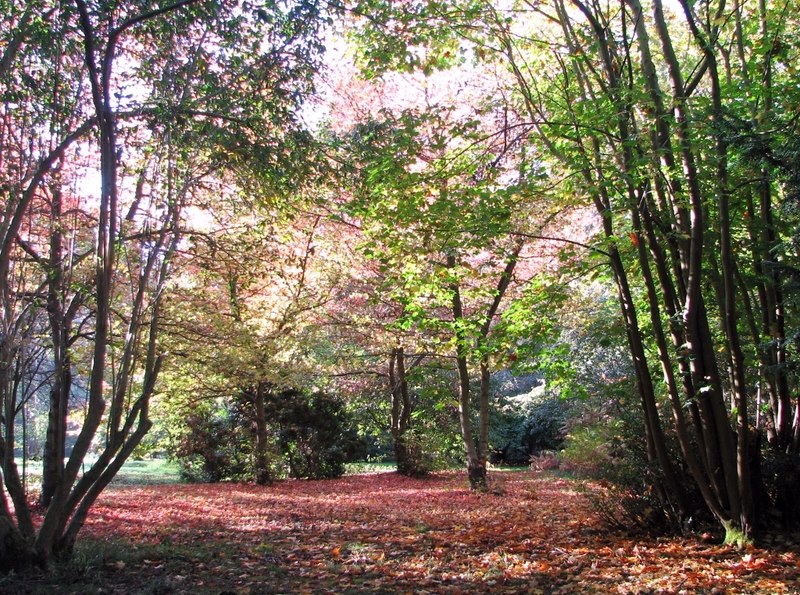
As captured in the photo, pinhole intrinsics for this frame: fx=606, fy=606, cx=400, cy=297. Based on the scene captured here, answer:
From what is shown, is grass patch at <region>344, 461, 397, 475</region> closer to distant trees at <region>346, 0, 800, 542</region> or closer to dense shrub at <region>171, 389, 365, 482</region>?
dense shrub at <region>171, 389, 365, 482</region>

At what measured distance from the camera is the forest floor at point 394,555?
4.79 meters

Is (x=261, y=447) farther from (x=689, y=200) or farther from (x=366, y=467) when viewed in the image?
(x=689, y=200)

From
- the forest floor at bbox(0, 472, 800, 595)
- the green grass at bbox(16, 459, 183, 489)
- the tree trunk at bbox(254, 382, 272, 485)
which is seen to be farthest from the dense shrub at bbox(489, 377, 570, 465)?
the forest floor at bbox(0, 472, 800, 595)

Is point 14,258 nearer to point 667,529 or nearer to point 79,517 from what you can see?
point 79,517

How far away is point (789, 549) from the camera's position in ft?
18.3

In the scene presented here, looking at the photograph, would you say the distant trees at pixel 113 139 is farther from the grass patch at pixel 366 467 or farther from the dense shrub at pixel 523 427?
the dense shrub at pixel 523 427

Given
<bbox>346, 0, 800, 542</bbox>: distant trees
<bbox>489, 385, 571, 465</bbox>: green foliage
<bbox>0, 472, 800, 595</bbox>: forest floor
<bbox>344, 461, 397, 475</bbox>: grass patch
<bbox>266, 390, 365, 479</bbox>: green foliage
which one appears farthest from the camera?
<bbox>489, 385, 571, 465</bbox>: green foliage

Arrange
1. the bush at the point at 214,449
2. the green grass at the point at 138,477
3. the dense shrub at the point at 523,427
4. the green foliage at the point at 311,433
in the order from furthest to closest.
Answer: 1. the dense shrub at the point at 523,427
2. the green foliage at the point at 311,433
3. the bush at the point at 214,449
4. the green grass at the point at 138,477

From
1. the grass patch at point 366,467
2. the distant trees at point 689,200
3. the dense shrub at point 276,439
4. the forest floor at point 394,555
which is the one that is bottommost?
the grass patch at point 366,467

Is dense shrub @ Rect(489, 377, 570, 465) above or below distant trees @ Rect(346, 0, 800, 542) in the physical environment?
below

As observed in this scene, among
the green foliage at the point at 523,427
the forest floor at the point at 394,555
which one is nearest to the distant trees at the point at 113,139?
the forest floor at the point at 394,555

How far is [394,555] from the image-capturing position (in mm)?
6156

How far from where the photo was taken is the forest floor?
4793 mm

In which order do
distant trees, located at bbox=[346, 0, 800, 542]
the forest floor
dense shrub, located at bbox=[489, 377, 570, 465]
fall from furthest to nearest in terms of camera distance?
1. dense shrub, located at bbox=[489, 377, 570, 465]
2. distant trees, located at bbox=[346, 0, 800, 542]
3. the forest floor
